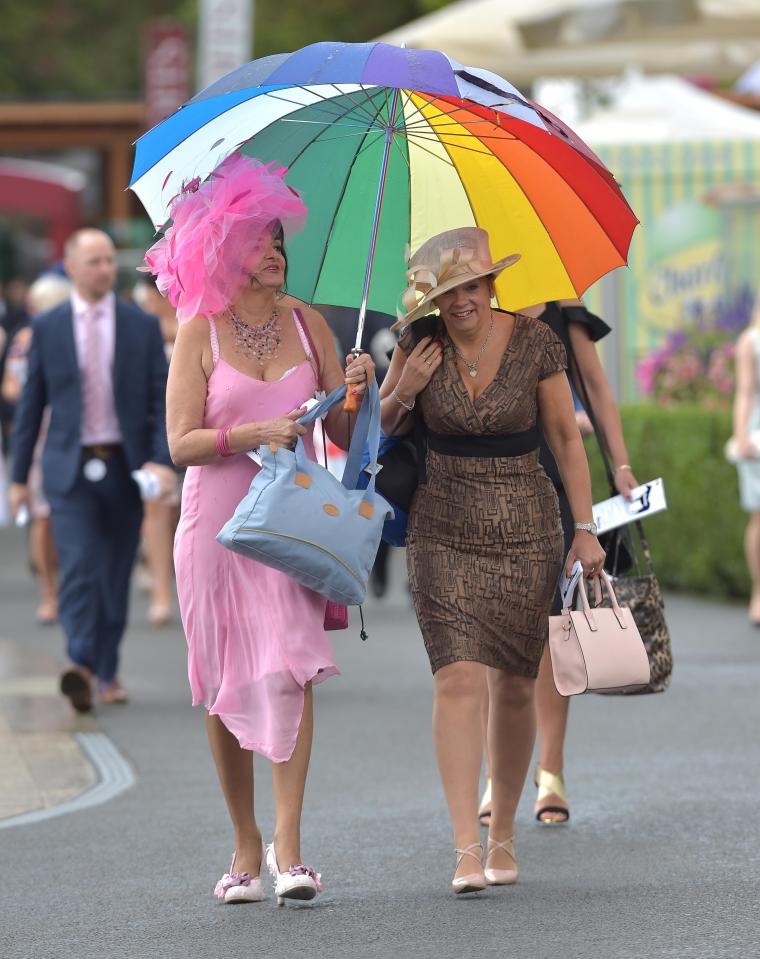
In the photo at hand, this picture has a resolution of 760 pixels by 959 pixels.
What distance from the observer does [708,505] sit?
44.8ft

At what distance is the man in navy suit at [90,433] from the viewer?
956cm

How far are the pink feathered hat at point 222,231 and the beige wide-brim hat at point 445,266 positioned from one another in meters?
0.35

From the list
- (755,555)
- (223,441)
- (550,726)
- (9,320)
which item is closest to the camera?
(223,441)

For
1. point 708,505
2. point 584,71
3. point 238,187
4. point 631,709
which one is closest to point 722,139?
point 584,71

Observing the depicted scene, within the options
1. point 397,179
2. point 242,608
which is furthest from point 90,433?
point 242,608

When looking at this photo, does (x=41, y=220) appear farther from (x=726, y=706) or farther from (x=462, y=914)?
(x=462, y=914)

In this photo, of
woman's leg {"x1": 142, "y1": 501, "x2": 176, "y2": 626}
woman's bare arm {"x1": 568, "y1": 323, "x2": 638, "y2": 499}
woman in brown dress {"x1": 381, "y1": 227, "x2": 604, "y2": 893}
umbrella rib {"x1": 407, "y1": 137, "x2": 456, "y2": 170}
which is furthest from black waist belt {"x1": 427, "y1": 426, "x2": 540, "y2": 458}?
woman's leg {"x1": 142, "y1": 501, "x2": 176, "y2": 626}

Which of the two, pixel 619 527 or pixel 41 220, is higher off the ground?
pixel 41 220

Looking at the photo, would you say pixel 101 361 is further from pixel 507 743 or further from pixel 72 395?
pixel 507 743

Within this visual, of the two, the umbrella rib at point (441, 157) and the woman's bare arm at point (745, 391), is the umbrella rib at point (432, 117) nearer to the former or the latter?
the umbrella rib at point (441, 157)

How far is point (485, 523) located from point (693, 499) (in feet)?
25.8

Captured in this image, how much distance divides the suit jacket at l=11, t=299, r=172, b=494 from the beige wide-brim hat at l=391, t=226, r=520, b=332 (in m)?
3.52

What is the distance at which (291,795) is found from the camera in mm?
5887

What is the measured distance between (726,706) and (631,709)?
0.41 metres
